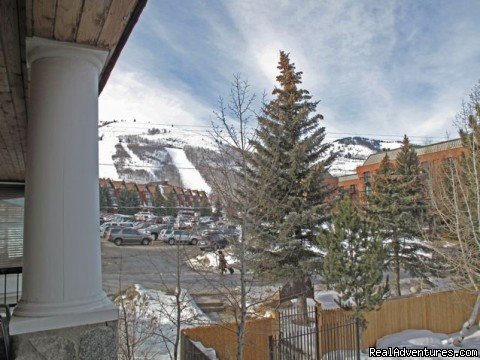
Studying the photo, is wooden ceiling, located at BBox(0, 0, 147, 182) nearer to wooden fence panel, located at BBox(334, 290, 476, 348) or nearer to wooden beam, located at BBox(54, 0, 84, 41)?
wooden beam, located at BBox(54, 0, 84, 41)

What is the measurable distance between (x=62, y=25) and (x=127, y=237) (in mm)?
26485

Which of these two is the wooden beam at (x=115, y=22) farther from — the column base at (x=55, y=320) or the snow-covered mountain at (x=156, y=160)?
the snow-covered mountain at (x=156, y=160)

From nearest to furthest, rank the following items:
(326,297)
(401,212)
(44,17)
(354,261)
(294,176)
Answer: (44,17)
(354,261)
(294,176)
(326,297)
(401,212)

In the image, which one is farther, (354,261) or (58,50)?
(354,261)

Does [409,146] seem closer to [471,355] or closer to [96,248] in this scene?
[471,355]

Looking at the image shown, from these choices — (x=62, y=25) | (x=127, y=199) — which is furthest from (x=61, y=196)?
(x=127, y=199)

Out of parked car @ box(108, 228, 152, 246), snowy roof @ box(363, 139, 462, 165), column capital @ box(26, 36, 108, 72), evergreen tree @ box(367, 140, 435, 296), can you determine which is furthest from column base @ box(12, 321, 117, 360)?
parked car @ box(108, 228, 152, 246)

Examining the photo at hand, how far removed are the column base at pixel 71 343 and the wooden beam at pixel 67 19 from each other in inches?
58.3

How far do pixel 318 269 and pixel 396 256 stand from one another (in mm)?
6036

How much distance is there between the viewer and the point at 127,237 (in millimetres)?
26734

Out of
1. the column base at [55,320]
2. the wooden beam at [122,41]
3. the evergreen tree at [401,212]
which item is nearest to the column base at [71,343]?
the column base at [55,320]

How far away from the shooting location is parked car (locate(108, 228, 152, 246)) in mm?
26359

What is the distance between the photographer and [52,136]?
1.89 metres

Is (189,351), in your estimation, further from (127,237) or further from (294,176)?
(127,237)
